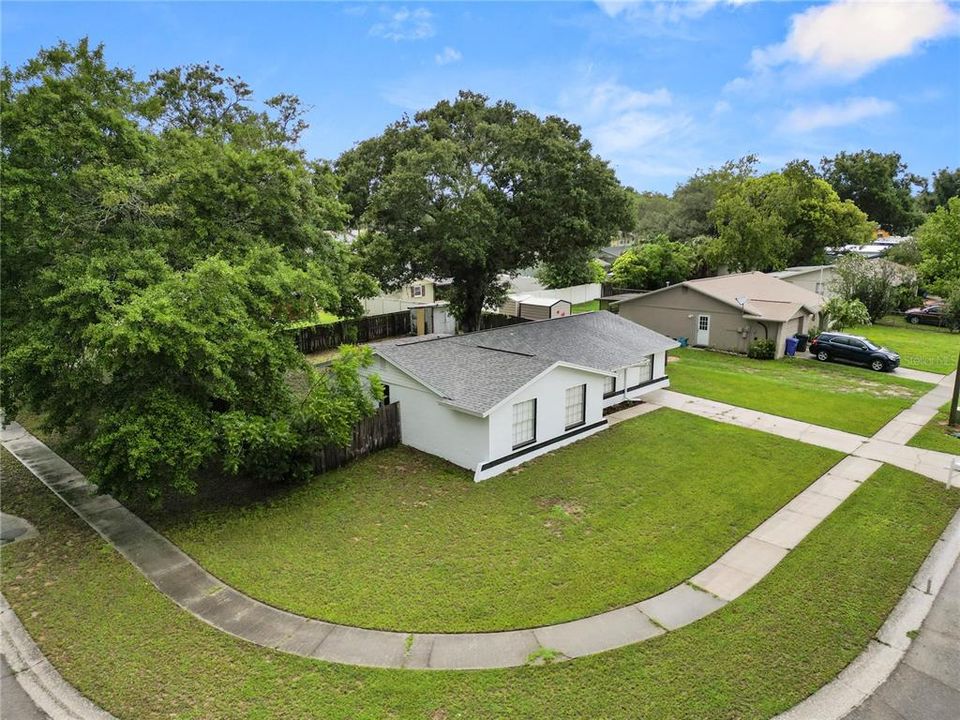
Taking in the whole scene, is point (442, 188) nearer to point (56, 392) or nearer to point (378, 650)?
point (56, 392)

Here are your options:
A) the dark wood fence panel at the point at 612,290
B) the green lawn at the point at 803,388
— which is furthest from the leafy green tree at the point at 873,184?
the green lawn at the point at 803,388

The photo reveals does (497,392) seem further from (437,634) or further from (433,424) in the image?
(437,634)

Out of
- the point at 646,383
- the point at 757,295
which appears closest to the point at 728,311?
the point at 757,295

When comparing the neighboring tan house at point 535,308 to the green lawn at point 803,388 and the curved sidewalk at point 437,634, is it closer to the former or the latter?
the green lawn at point 803,388

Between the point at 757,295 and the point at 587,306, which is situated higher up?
the point at 757,295

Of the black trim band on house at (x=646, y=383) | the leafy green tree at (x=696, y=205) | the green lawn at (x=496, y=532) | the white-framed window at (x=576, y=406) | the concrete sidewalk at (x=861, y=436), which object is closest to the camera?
the green lawn at (x=496, y=532)

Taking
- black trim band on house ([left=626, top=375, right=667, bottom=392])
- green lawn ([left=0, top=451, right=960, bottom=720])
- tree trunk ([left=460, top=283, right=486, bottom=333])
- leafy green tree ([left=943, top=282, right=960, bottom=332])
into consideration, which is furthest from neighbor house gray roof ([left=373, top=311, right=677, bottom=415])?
leafy green tree ([left=943, top=282, right=960, bottom=332])
